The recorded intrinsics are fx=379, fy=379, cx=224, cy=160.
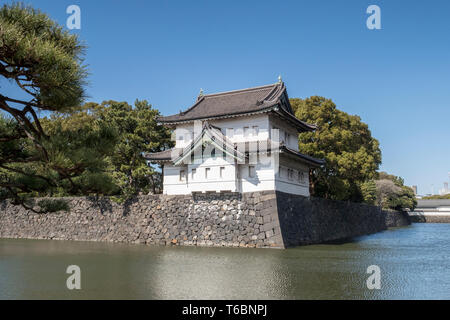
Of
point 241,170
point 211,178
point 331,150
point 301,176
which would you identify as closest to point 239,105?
point 241,170

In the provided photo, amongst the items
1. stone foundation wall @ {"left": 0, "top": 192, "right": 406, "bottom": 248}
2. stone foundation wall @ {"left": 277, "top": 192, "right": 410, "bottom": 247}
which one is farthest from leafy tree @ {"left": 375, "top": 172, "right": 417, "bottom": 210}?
stone foundation wall @ {"left": 0, "top": 192, "right": 406, "bottom": 248}

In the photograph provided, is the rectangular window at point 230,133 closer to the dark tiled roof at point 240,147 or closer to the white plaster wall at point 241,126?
the white plaster wall at point 241,126

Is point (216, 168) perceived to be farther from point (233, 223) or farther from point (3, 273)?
point (3, 273)

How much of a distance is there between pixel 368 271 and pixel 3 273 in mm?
10304

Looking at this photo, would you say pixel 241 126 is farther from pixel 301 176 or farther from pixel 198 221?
pixel 198 221

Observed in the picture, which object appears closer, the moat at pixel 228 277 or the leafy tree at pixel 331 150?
the moat at pixel 228 277

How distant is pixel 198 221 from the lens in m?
19.8

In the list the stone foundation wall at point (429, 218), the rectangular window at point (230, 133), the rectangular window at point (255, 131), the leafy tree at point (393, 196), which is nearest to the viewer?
the rectangular window at point (255, 131)

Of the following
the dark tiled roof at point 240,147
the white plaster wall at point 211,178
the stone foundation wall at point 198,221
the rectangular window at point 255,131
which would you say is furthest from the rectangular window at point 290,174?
the white plaster wall at point 211,178

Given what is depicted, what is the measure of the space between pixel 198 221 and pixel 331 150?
11.0 metres

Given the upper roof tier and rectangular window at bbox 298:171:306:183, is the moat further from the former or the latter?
the upper roof tier

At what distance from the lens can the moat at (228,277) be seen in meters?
7.75

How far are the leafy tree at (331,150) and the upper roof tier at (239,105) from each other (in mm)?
2837
